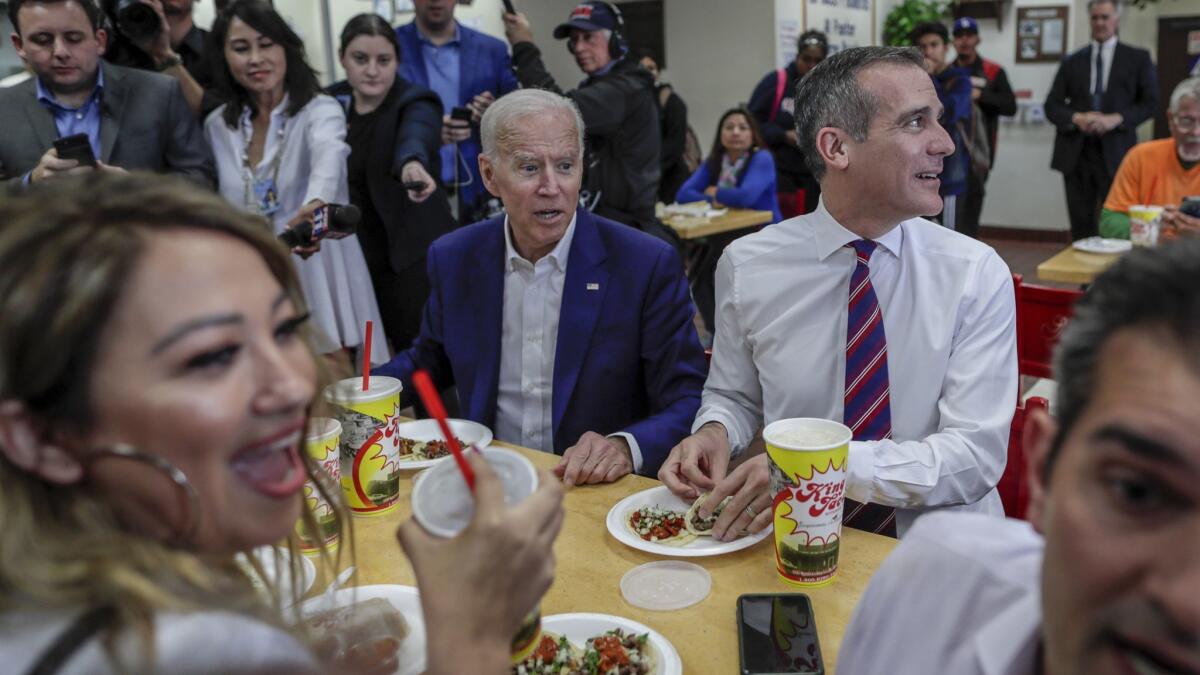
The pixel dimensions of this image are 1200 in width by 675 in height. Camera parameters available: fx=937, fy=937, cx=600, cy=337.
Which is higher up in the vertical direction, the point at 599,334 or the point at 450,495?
the point at 450,495

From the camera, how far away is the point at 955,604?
3.09ft

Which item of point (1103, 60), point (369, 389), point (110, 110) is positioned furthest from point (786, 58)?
point (369, 389)

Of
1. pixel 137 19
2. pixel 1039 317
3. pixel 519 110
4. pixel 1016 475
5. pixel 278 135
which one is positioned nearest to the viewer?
pixel 1016 475

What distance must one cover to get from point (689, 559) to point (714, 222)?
12.9 feet

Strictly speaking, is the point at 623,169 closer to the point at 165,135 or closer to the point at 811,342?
the point at 165,135

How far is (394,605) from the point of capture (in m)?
1.35

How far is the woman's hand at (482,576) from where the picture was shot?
898mm

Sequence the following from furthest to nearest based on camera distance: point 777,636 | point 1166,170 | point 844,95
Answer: point 1166,170 → point 844,95 → point 777,636

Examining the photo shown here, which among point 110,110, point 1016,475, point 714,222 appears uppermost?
point 110,110

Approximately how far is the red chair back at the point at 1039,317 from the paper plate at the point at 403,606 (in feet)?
6.33

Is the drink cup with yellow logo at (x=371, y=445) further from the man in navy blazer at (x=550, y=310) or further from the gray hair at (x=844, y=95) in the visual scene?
the gray hair at (x=844, y=95)

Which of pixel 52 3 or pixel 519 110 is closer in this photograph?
pixel 519 110

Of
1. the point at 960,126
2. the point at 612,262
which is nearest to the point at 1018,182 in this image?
the point at 960,126

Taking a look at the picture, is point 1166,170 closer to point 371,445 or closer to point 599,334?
point 599,334
